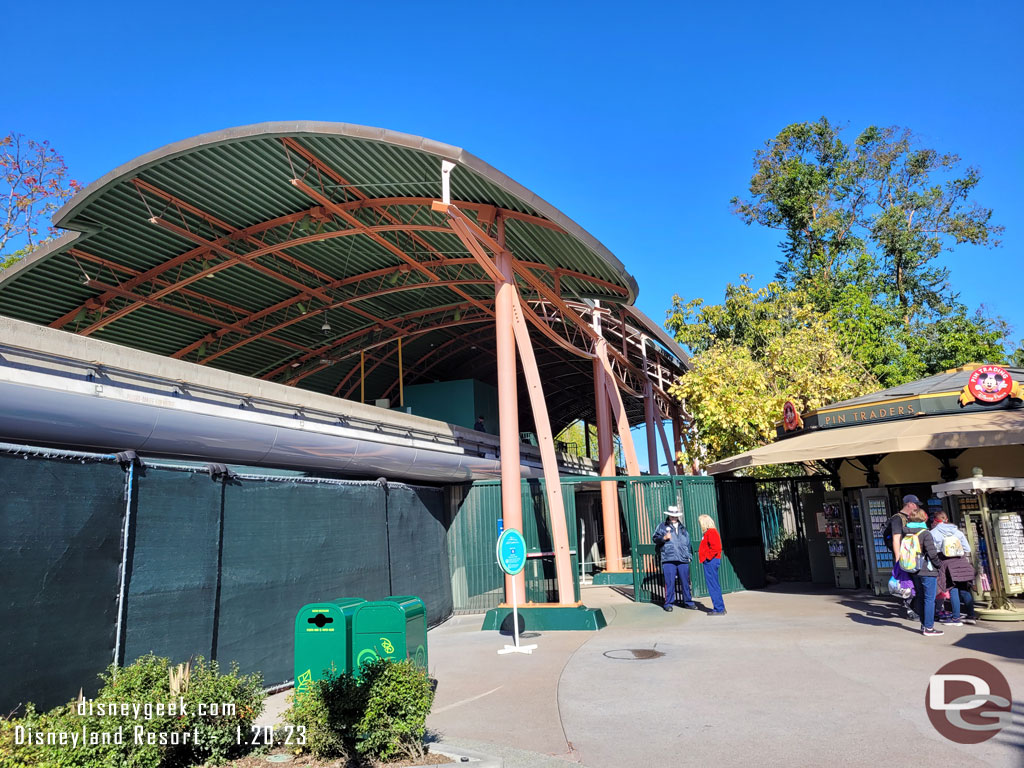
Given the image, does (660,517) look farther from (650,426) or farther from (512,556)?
(650,426)

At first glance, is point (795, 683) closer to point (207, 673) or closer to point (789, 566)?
point (207, 673)

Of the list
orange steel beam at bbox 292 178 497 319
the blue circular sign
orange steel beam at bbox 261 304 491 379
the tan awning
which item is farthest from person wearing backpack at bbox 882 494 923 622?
orange steel beam at bbox 261 304 491 379

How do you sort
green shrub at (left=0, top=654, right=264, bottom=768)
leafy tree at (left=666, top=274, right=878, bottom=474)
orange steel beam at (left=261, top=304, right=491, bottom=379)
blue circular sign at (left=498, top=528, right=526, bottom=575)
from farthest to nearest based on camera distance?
1. orange steel beam at (left=261, top=304, right=491, bottom=379)
2. leafy tree at (left=666, top=274, right=878, bottom=474)
3. blue circular sign at (left=498, top=528, right=526, bottom=575)
4. green shrub at (left=0, top=654, right=264, bottom=768)

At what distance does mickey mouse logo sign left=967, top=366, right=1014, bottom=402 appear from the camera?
13086mm

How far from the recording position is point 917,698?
21.5 ft

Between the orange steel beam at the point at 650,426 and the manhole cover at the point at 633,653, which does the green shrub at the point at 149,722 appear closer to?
the manhole cover at the point at 633,653

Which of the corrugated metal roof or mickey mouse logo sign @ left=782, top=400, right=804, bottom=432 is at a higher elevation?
the corrugated metal roof

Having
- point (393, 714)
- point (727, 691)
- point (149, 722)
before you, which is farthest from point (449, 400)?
point (149, 722)

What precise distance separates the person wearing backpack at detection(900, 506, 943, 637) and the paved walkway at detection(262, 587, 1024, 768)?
32 cm

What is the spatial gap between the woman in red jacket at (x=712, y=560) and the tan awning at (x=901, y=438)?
2073 mm

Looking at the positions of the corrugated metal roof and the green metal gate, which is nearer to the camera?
the green metal gate

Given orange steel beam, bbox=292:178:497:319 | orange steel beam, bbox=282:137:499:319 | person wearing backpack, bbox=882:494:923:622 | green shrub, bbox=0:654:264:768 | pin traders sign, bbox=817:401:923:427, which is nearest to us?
green shrub, bbox=0:654:264:768

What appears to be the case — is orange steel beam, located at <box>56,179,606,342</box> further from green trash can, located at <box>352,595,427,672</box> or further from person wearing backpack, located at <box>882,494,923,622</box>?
green trash can, located at <box>352,595,427,672</box>

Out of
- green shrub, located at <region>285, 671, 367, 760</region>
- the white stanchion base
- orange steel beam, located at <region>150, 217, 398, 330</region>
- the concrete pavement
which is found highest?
orange steel beam, located at <region>150, 217, 398, 330</region>
